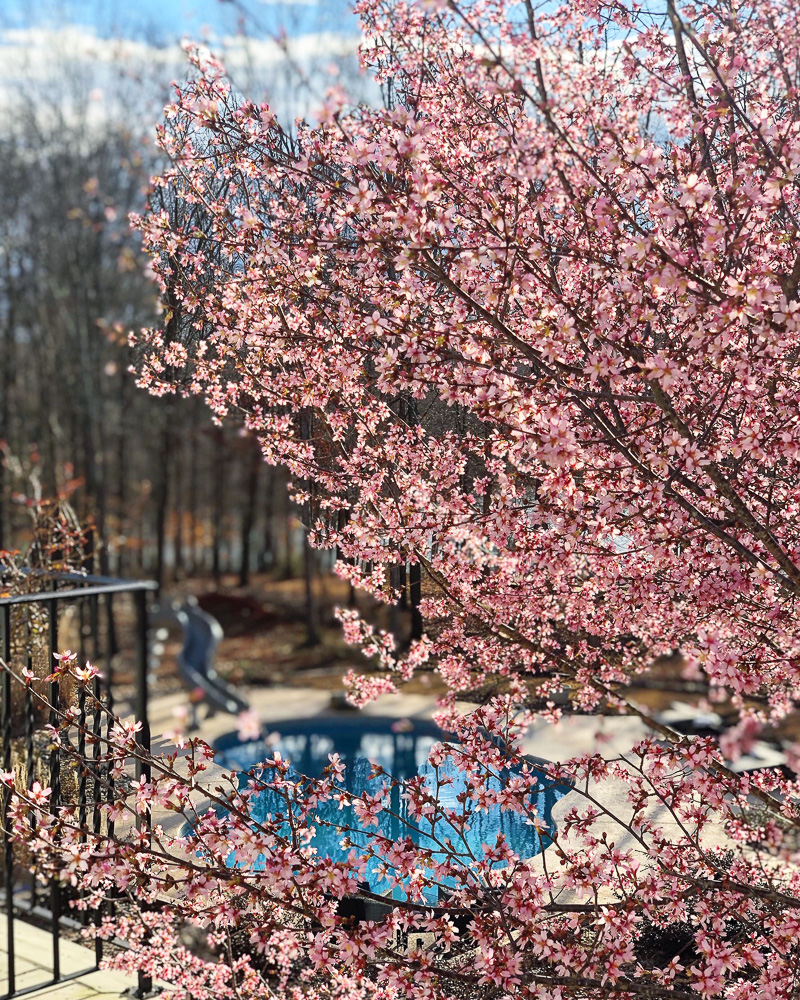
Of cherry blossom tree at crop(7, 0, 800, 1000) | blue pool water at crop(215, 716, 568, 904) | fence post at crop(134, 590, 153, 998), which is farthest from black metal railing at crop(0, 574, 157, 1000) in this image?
blue pool water at crop(215, 716, 568, 904)

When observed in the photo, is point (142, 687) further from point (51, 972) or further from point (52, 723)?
point (51, 972)

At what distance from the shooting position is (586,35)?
9.38ft

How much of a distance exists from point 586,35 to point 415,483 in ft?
4.84

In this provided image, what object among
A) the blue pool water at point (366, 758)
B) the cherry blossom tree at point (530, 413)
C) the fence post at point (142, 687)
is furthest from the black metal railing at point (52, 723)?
the blue pool water at point (366, 758)

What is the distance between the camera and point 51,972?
356 cm

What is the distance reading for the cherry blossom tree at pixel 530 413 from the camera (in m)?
2.10

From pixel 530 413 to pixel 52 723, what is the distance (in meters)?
2.43

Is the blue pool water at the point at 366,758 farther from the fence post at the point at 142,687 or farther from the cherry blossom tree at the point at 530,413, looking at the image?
the fence post at the point at 142,687

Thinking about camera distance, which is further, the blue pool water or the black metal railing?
the blue pool water

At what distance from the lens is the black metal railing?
288 cm

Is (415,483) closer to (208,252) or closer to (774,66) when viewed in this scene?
(208,252)

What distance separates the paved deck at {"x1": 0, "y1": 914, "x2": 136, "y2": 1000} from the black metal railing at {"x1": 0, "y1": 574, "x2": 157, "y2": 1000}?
3 centimetres

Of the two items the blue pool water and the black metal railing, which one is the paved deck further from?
the blue pool water

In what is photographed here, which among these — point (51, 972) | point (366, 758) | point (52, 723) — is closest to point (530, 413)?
point (366, 758)
